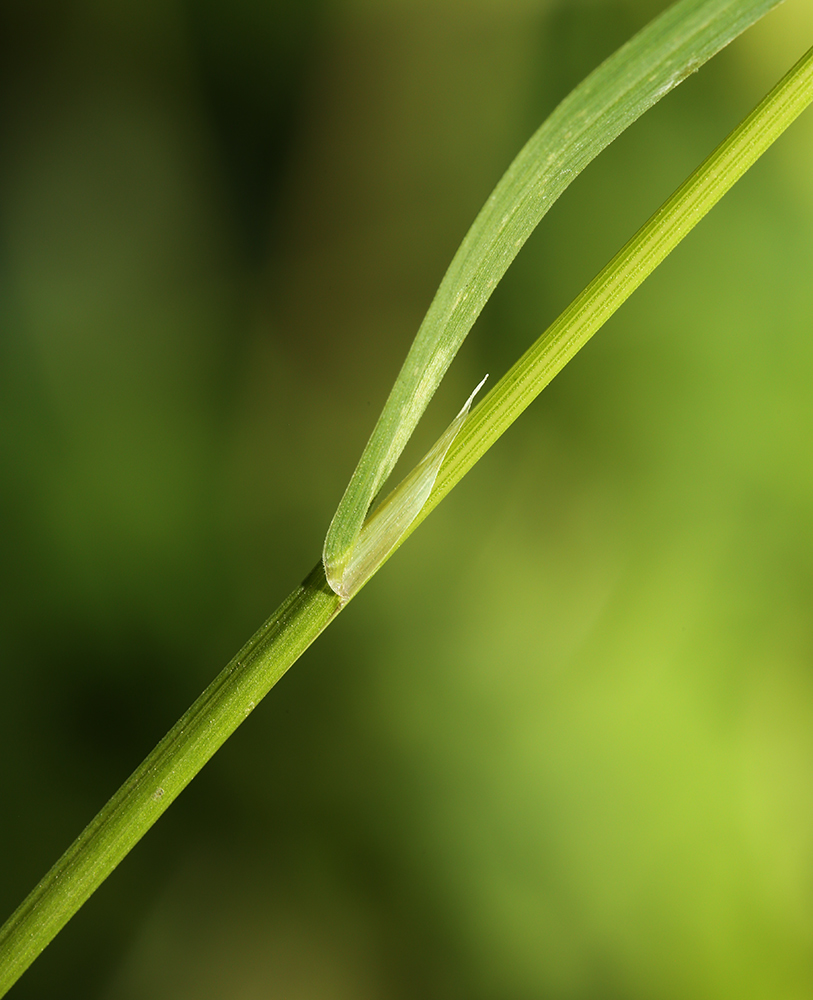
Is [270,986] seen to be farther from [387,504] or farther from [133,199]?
[133,199]

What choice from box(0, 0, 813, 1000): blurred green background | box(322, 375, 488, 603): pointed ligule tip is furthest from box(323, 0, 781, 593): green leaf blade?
box(0, 0, 813, 1000): blurred green background

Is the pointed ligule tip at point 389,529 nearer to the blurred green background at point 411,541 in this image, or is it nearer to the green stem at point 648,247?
the green stem at point 648,247

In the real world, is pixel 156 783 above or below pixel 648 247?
below

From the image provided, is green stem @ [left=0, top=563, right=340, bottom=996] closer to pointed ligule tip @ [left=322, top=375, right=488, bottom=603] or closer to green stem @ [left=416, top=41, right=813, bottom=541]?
pointed ligule tip @ [left=322, top=375, right=488, bottom=603]

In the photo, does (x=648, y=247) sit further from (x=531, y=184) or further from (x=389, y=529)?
(x=389, y=529)

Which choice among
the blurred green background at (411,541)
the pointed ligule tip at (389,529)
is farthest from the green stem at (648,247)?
the blurred green background at (411,541)

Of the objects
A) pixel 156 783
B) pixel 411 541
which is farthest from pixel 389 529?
pixel 411 541
